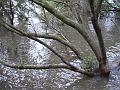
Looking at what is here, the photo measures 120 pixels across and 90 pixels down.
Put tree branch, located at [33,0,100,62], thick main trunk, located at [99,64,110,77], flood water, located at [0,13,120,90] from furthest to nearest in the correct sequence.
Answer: thick main trunk, located at [99,64,110,77] → flood water, located at [0,13,120,90] → tree branch, located at [33,0,100,62]

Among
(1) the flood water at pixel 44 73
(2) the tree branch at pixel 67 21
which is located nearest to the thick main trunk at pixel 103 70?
(1) the flood water at pixel 44 73

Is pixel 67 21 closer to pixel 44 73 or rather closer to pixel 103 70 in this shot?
pixel 103 70

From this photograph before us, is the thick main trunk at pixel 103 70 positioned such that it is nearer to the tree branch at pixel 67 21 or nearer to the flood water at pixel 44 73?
the flood water at pixel 44 73

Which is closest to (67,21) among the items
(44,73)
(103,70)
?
(103,70)

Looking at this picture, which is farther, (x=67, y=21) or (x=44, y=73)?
(x=44, y=73)

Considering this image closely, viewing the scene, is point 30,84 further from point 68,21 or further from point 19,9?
point 19,9

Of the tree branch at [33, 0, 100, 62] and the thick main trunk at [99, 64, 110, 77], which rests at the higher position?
the tree branch at [33, 0, 100, 62]

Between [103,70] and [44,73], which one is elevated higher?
[103,70]

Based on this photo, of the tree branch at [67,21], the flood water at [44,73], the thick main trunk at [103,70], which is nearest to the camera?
the tree branch at [67,21]

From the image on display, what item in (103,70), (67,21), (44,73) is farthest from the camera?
(44,73)

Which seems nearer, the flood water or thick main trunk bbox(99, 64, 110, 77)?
the flood water

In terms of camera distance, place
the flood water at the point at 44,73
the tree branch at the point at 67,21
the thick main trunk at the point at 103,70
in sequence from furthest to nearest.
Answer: the thick main trunk at the point at 103,70
the flood water at the point at 44,73
the tree branch at the point at 67,21

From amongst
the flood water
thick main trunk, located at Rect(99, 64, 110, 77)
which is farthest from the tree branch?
the flood water

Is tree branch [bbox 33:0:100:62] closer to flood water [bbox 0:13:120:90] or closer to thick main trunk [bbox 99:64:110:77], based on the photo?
thick main trunk [bbox 99:64:110:77]
